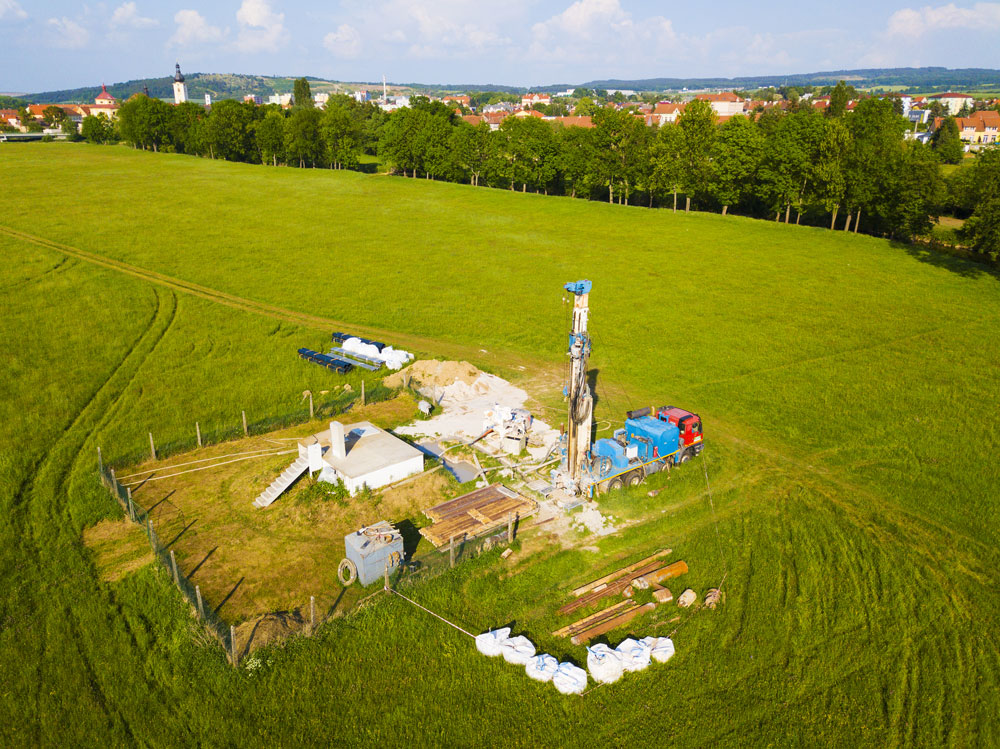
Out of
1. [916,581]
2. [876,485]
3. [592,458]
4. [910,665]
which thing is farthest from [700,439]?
[910,665]

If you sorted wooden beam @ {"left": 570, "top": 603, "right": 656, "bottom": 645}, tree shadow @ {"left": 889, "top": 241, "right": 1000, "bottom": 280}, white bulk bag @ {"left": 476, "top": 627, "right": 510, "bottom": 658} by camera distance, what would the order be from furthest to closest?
tree shadow @ {"left": 889, "top": 241, "right": 1000, "bottom": 280} → wooden beam @ {"left": 570, "top": 603, "right": 656, "bottom": 645} → white bulk bag @ {"left": 476, "top": 627, "right": 510, "bottom": 658}

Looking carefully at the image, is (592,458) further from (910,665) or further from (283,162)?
(283,162)

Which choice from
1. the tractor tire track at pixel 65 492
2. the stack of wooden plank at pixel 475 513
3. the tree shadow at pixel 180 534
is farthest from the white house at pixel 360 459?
the tractor tire track at pixel 65 492

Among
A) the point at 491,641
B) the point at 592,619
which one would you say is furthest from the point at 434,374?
the point at 491,641

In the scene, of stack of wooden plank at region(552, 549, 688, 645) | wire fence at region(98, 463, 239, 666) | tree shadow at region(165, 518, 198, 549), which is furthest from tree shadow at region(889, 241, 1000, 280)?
wire fence at region(98, 463, 239, 666)

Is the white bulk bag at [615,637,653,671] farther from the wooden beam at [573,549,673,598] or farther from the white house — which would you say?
the white house

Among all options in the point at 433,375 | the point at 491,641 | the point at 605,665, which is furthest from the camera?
the point at 433,375

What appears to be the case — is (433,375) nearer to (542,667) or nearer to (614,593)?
(614,593)
